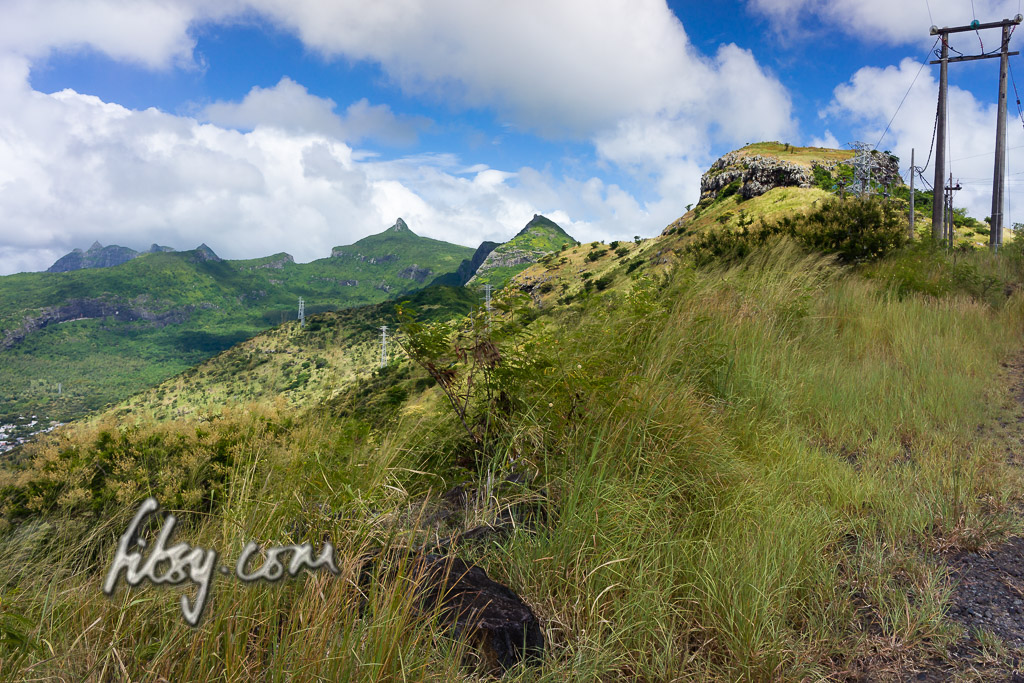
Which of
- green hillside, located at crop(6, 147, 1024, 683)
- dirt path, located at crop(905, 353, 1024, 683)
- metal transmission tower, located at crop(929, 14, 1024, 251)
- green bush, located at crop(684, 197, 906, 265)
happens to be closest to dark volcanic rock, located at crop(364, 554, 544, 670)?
green hillside, located at crop(6, 147, 1024, 683)

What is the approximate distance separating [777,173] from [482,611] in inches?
1853

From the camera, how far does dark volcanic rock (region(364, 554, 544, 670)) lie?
6.98ft

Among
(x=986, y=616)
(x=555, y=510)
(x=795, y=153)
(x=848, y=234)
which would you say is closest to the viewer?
(x=986, y=616)

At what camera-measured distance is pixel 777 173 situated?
138ft

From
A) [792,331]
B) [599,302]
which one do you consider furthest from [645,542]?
[792,331]

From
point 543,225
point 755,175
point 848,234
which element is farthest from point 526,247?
point 848,234

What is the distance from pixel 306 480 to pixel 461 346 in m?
1.57

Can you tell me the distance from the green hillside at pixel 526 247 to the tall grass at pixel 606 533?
11731cm

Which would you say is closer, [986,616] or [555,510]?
[986,616]

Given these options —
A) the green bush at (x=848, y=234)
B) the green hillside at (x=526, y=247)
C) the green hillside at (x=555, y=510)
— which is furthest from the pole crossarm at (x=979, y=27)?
the green hillside at (x=526, y=247)

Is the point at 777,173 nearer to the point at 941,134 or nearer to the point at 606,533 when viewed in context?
the point at 941,134

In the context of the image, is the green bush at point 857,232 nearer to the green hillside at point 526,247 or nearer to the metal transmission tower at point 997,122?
the metal transmission tower at point 997,122

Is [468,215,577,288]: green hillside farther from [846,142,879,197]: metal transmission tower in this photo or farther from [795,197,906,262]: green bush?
[795,197,906,262]: green bush

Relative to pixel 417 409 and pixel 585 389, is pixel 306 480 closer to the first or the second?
pixel 417 409
